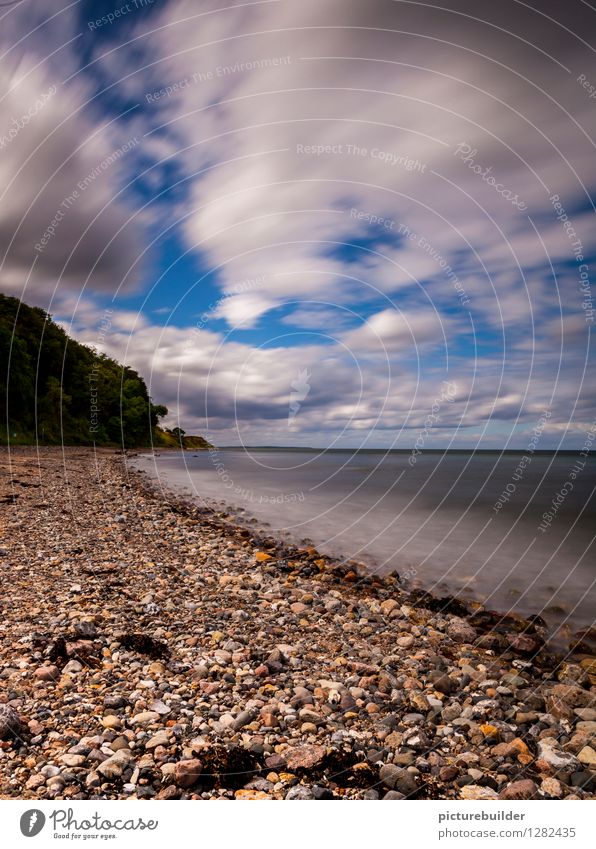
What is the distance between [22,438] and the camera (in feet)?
200

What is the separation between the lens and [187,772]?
5250 mm

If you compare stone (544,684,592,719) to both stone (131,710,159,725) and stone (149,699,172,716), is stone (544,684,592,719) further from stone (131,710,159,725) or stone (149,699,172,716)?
stone (131,710,159,725)

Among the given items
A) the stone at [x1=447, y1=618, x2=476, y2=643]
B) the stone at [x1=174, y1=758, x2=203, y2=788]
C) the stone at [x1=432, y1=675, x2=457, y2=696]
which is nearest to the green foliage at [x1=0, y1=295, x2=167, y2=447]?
the stone at [x1=447, y1=618, x2=476, y2=643]

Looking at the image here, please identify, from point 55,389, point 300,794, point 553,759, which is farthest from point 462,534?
point 55,389

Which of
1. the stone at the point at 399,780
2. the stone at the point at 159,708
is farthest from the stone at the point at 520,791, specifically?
the stone at the point at 159,708

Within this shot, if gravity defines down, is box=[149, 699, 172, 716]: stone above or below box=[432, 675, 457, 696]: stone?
above

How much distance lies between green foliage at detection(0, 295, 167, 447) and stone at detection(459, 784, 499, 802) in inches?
1924

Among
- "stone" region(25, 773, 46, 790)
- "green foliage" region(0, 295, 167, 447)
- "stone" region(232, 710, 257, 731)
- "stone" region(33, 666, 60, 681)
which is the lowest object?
"stone" region(232, 710, 257, 731)

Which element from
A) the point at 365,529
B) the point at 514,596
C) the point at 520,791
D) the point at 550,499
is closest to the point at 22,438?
the point at 365,529

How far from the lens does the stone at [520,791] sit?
17.8 feet

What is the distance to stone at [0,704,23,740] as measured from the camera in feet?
18.7

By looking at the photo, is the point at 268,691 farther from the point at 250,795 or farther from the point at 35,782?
the point at 35,782

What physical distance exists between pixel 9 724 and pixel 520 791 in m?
5.78
